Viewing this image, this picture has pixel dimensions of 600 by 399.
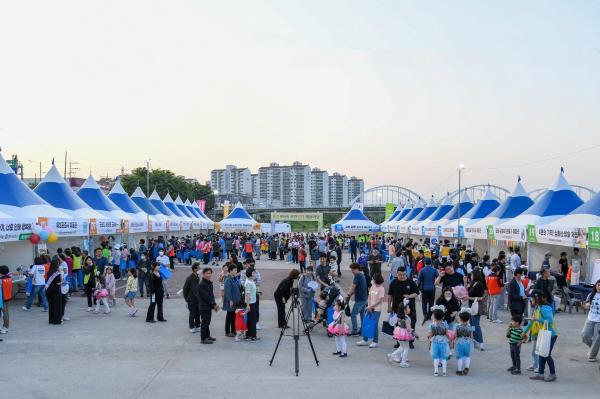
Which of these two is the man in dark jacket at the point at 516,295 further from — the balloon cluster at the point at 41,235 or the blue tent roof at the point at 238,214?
the blue tent roof at the point at 238,214

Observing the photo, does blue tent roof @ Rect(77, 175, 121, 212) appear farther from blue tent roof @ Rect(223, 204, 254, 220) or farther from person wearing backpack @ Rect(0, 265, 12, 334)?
Answer: blue tent roof @ Rect(223, 204, 254, 220)

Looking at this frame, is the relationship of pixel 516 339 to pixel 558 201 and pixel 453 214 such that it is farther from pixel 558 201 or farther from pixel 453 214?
pixel 453 214

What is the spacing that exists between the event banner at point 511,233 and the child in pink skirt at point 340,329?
38.8 ft

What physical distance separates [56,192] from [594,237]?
736 inches

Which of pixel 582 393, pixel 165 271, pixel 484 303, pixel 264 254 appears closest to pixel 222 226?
pixel 264 254

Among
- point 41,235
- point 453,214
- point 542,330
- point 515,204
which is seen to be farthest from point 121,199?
point 542,330

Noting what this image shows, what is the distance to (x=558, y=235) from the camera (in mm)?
15742

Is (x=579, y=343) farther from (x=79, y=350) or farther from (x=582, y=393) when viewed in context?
(x=79, y=350)

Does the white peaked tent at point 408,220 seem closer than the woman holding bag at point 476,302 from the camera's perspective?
No

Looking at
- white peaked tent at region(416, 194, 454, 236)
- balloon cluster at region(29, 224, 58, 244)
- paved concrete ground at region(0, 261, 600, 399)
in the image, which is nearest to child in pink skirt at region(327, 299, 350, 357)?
paved concrete ground at region(0, 261, 600, 399)

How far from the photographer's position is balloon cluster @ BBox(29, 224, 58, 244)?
1583 cm

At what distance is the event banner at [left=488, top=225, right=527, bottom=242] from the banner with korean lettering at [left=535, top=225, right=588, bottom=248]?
1.08m

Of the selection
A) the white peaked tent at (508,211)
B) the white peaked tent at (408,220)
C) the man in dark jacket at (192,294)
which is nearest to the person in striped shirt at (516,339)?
the man in dark jacket at (192,294)

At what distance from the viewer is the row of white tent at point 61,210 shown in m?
15.4
